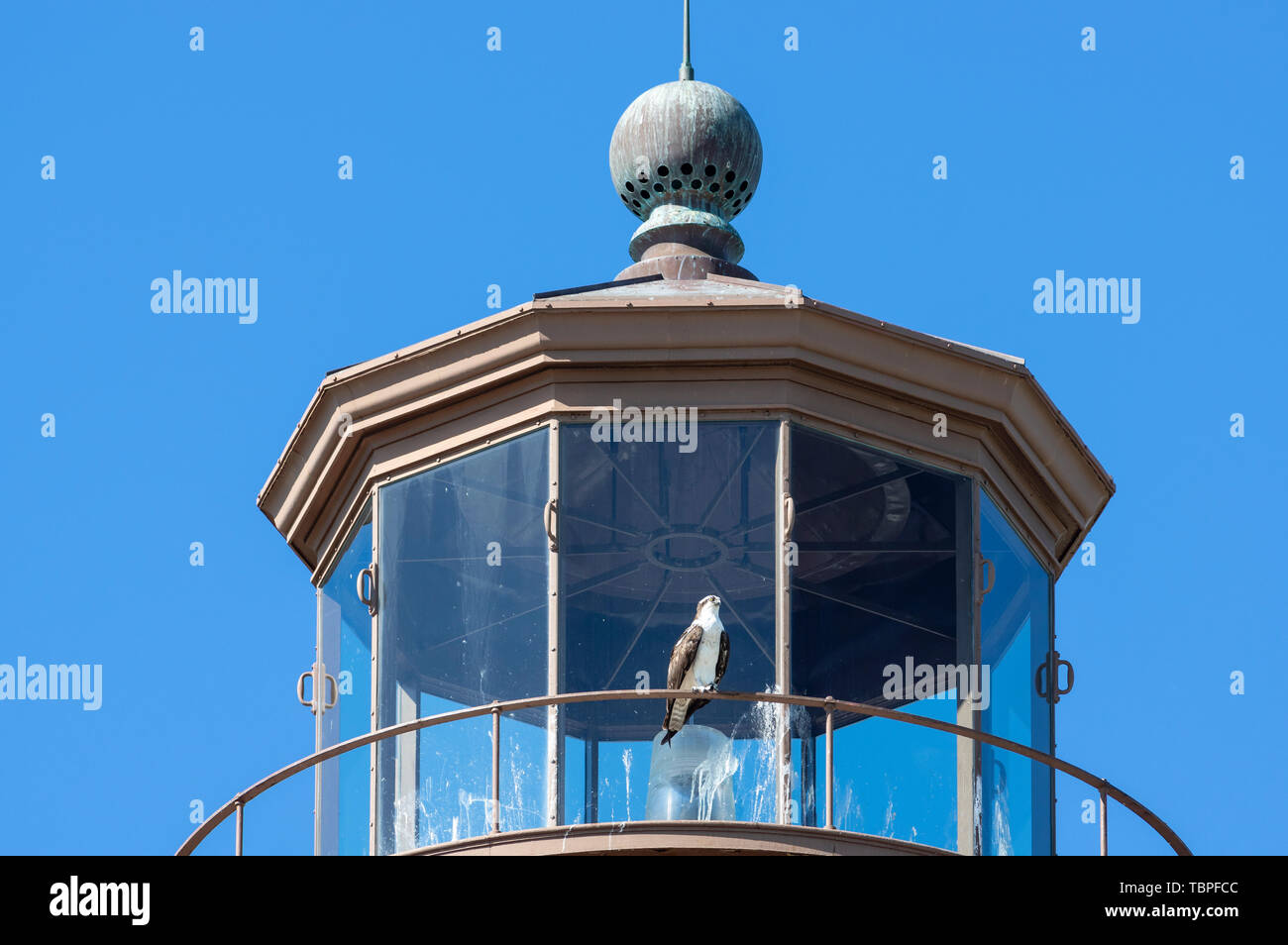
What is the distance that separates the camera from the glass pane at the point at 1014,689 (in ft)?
65.3

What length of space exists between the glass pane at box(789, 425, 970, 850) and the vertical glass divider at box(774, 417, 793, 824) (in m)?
0.05

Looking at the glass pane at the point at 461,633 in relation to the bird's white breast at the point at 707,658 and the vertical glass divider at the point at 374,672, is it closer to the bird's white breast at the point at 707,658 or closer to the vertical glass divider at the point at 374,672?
the vertical glass divider at the point at 374,672

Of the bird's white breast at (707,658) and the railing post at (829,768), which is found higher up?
the bird's white breast at (707,658)

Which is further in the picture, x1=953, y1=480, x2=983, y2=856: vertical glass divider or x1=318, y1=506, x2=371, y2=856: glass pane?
x1=318, y1=506, x2=371, y2=856: glass pane

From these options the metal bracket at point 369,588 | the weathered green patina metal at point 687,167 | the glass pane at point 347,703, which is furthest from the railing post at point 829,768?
the weathered green patina metal at point 687,167

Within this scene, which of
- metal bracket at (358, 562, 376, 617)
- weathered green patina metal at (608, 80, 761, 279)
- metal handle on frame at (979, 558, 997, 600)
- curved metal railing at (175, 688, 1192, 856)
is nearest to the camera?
curved metal railing at (175, 688, 1192, 856)

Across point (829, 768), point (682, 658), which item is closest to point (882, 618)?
point (682, 658)

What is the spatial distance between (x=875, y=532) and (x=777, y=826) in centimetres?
225

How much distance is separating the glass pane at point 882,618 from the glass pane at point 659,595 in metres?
0.24

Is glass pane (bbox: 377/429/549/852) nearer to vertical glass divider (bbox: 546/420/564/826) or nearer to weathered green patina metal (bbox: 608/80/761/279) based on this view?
vertical glass divider (bbox: 546/420/564/826)

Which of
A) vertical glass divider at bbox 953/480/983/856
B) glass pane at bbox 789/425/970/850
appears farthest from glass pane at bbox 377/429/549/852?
vertical glass divider at bbox 953/480/983/856

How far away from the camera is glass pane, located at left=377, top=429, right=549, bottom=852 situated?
19.4m
